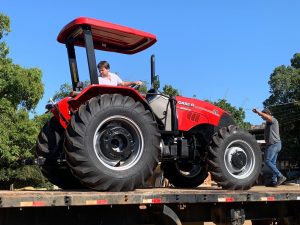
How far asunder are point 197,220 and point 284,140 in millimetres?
30339

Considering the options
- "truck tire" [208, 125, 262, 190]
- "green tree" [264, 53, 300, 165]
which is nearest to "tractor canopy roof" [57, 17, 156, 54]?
"truck tire" [208, 125, 262, 190]

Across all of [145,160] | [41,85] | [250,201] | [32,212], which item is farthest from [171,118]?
[41,85]

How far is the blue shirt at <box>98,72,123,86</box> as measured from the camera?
6883 mm

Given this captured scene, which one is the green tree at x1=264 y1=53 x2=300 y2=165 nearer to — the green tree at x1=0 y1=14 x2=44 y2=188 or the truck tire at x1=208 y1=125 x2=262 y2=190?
the green tree at x1=0 y1=14 x2=44 y2=188

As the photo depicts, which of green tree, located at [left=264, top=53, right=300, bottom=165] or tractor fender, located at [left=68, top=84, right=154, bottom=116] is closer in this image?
tractor fender, located at [left=68, top=84, right=154, bottom=116]

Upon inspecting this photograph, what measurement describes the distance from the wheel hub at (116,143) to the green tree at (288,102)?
29376 mm

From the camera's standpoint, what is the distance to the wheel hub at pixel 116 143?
6.14m

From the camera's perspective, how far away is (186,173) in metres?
8.57

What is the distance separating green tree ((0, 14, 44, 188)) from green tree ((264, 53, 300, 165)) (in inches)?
832

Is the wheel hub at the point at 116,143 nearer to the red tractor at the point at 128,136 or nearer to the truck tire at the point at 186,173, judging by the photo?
the red tractor at the point at 128,136

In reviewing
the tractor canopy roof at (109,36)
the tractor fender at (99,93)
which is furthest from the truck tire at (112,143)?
the tractor canopy roof at (109,36)

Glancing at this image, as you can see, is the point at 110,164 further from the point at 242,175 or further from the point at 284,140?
the point at 284,140

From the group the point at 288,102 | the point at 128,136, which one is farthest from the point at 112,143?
the point at 288,102

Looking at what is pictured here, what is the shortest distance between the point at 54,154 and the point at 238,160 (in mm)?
2781
